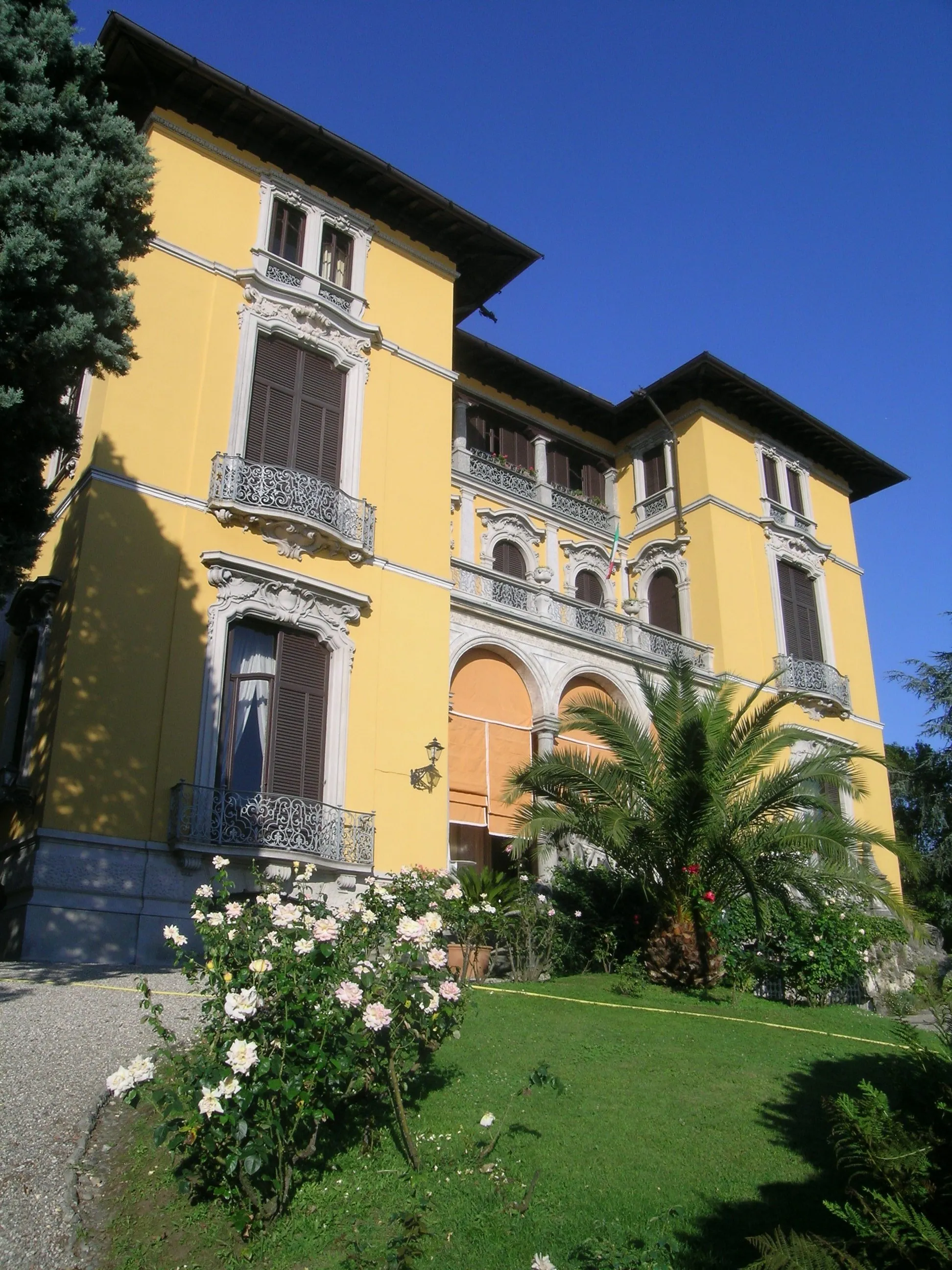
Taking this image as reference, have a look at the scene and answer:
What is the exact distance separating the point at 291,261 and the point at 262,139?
2.19m

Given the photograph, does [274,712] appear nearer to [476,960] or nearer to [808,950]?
[476,960]

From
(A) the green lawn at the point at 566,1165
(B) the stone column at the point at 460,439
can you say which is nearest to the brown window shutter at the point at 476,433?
(B) the stone column at the point at 460,439

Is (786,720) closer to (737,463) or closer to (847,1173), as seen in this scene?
(737,463)

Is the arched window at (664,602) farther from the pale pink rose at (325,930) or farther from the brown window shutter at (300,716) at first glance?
the pale pink rose at (325,930)

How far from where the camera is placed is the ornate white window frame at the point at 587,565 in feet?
82.0

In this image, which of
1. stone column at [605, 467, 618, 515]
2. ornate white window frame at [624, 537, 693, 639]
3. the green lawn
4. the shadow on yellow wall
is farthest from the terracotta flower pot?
stone column at [605, 467, 618, 515]

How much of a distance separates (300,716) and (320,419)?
5123mm

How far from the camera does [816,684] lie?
25.1 metres

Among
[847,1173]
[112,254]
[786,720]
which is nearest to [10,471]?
[112,254]

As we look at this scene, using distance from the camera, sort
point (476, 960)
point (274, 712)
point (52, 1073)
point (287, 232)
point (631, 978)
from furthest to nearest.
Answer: point (287, 232) < point (274, 712) < point (476, 960) < point (631, 978) < point (52, 1073)

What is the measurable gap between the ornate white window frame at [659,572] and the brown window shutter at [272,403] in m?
9.42

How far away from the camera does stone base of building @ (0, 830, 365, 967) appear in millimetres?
12945

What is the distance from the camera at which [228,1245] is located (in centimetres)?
569

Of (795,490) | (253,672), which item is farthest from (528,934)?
(795,490)
